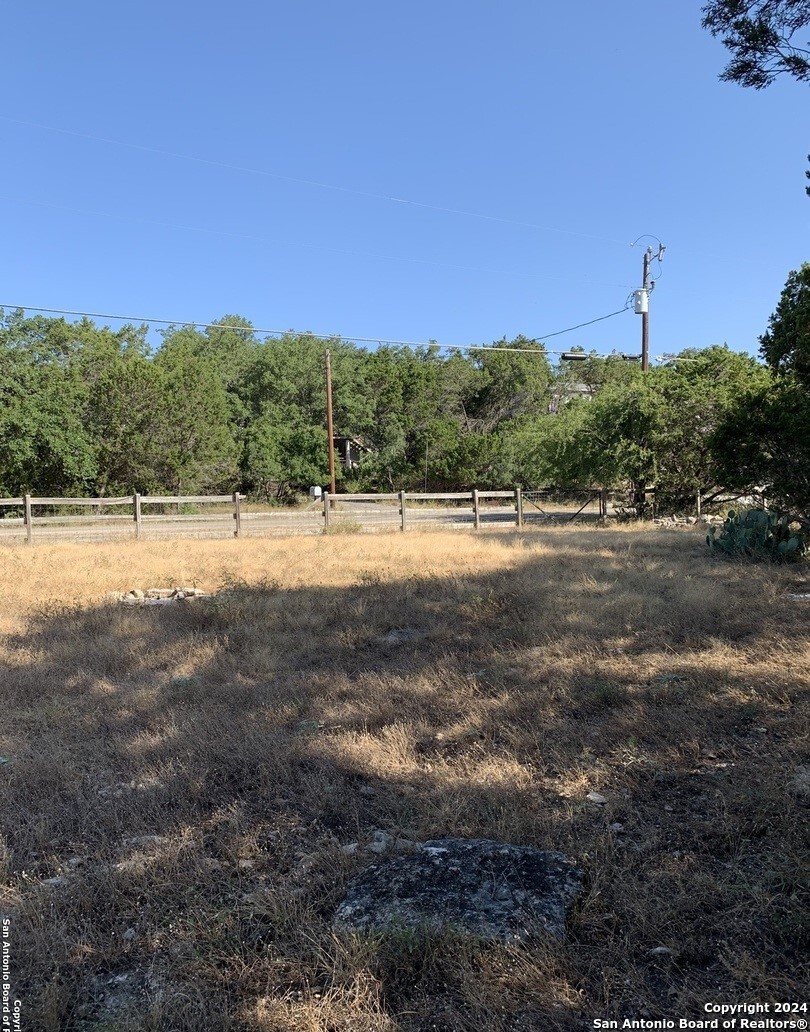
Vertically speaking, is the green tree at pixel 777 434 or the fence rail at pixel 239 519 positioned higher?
the green tree at pixel 777 434

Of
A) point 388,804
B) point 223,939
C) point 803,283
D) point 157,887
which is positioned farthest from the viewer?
point 803,283

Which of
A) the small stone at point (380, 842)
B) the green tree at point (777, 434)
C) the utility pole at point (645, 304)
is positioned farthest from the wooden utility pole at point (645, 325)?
the small stone at point (380, 842)

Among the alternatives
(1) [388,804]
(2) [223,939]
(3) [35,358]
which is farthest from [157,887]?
(3) [35,358]

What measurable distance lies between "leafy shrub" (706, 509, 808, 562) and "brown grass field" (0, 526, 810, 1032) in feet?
9.90

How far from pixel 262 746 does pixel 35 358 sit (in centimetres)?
3300

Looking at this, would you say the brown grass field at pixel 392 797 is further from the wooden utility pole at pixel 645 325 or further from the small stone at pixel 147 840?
the wooden utility pole at pixel 645 325

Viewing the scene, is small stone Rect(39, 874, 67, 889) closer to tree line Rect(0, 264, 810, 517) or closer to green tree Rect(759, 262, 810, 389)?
tree line Rect(0, 264, 810, 517)

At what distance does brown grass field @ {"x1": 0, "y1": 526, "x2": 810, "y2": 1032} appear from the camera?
2295 millimetres

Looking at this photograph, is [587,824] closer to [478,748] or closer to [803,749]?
[478,748]

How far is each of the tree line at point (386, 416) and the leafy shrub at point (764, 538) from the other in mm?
467

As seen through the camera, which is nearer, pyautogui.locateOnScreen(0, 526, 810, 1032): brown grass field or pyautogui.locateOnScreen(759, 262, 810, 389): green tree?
pyautogui.locateOnScreen(0, 526, 810, 1032): brown grass field

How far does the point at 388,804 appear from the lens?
3680 mm

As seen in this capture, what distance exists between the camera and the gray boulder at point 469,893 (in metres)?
2.52

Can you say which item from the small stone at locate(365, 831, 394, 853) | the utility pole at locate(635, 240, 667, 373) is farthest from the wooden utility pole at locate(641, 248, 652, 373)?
the small stone at locate(365, 831, 394, 853)
